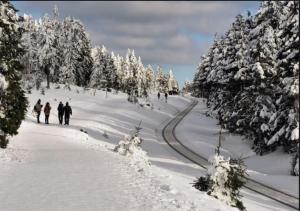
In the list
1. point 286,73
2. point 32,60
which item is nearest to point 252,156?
point 286,73

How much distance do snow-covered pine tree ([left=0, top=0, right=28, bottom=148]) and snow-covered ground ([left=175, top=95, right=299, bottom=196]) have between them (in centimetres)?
1058

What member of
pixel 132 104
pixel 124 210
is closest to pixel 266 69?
pixel 124 210

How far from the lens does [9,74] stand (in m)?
22.4

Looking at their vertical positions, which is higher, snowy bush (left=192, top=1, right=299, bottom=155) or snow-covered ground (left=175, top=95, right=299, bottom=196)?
snowy bush (left=192, top=1, right=299, bottom=155)

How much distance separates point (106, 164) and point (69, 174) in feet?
8.90

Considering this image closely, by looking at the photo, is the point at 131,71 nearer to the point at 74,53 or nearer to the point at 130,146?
the point at 74,53

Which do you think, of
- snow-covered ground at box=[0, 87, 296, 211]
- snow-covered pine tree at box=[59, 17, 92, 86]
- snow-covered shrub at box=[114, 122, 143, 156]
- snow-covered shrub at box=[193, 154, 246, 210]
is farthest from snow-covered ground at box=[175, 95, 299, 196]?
snow-covered pine tree at box=[59, 17, 92, 86]

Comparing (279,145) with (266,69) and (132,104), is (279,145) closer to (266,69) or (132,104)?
(266,69)

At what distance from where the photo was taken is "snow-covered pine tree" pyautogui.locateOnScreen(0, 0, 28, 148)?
852 inches

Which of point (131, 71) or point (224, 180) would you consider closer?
point (224, 180)

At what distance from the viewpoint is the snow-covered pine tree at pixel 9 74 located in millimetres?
21641

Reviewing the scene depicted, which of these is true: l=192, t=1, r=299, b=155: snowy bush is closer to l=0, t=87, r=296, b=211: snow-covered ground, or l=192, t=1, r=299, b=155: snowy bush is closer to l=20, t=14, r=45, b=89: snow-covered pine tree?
l=0, t=87, r=296, b=211: snow-covered ground

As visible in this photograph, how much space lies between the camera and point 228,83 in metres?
44.1

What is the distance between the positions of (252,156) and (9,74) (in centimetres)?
1996
